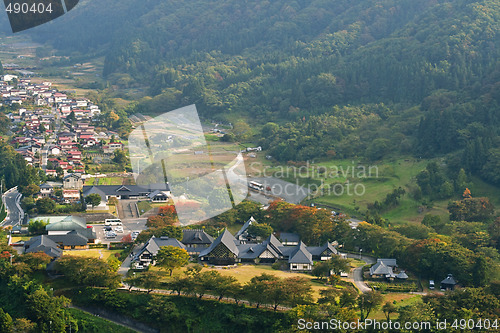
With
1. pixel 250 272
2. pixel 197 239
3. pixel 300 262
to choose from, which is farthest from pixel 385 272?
pixel 197 239

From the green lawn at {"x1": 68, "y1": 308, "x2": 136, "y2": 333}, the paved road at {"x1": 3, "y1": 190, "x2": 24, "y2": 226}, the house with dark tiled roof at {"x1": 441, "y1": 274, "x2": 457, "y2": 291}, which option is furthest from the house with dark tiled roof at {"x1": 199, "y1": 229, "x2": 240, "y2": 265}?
the paved road at {"x1": 3, "y1": 190, "x2": 24, "y2": 226}

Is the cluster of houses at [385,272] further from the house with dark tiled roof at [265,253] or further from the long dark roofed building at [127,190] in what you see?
the long dark roofed building at [127,190]

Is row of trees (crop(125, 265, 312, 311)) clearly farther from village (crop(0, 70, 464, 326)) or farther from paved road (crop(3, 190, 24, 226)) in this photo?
paved road (crop(3, 190, 24, 226))

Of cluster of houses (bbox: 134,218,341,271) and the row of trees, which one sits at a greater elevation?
the row of trees

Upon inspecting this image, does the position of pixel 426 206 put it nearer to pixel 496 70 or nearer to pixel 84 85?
pixel 496 70

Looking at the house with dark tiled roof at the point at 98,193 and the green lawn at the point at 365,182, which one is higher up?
the house with dark tiled roof at the point at 98,193

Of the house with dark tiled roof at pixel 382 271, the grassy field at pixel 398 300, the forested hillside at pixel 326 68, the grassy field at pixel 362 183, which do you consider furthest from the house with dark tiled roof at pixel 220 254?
the forested hillside at pixel 326 68
